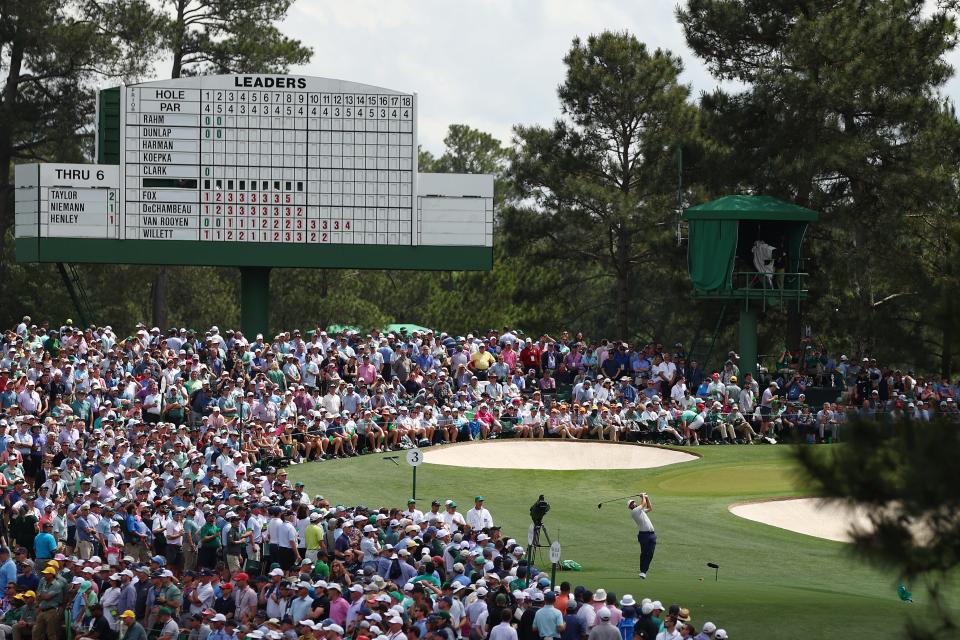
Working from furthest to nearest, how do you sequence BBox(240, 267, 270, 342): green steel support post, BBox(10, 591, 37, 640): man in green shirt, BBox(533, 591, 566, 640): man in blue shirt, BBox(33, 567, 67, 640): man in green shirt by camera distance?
BBox(240, 267, 270, 342): green steel support post, BBox(10, 591, 37, 640): man in green shirt, BBox(33, 567, 67, 640): man in green shirt, BBox(533, 591, 566, 640): man in blue shirt

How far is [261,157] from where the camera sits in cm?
3981

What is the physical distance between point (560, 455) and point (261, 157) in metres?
11.0

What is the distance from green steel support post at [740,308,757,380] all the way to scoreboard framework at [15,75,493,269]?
391 inches

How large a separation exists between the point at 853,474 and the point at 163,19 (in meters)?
48.8

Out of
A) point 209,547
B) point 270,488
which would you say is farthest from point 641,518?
point 270,488

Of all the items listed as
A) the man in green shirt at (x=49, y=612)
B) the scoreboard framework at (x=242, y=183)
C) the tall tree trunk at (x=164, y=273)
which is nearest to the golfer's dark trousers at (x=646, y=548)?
the man in green shirt at (x=49, y=612)

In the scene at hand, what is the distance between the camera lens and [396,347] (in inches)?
1529

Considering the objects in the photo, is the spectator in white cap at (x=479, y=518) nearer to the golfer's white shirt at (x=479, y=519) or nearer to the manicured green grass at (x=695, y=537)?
the golfer's white shirt at (x=479, y=519)

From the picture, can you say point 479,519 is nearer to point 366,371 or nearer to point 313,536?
point 313,536

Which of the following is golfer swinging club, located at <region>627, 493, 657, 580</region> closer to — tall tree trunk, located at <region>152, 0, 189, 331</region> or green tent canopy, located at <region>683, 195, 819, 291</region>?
green tent canopy, located at <region>683, 195, 819, 291</region>

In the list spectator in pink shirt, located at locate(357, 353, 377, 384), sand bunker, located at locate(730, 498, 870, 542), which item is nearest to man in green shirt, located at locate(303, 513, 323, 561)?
sand bunker, located at locate(730, 498, 870, 542)

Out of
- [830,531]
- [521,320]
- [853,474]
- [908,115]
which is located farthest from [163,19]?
[853,474]

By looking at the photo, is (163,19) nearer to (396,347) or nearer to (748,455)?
(396,347)

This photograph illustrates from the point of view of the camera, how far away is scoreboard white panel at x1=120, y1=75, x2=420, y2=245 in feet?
130
